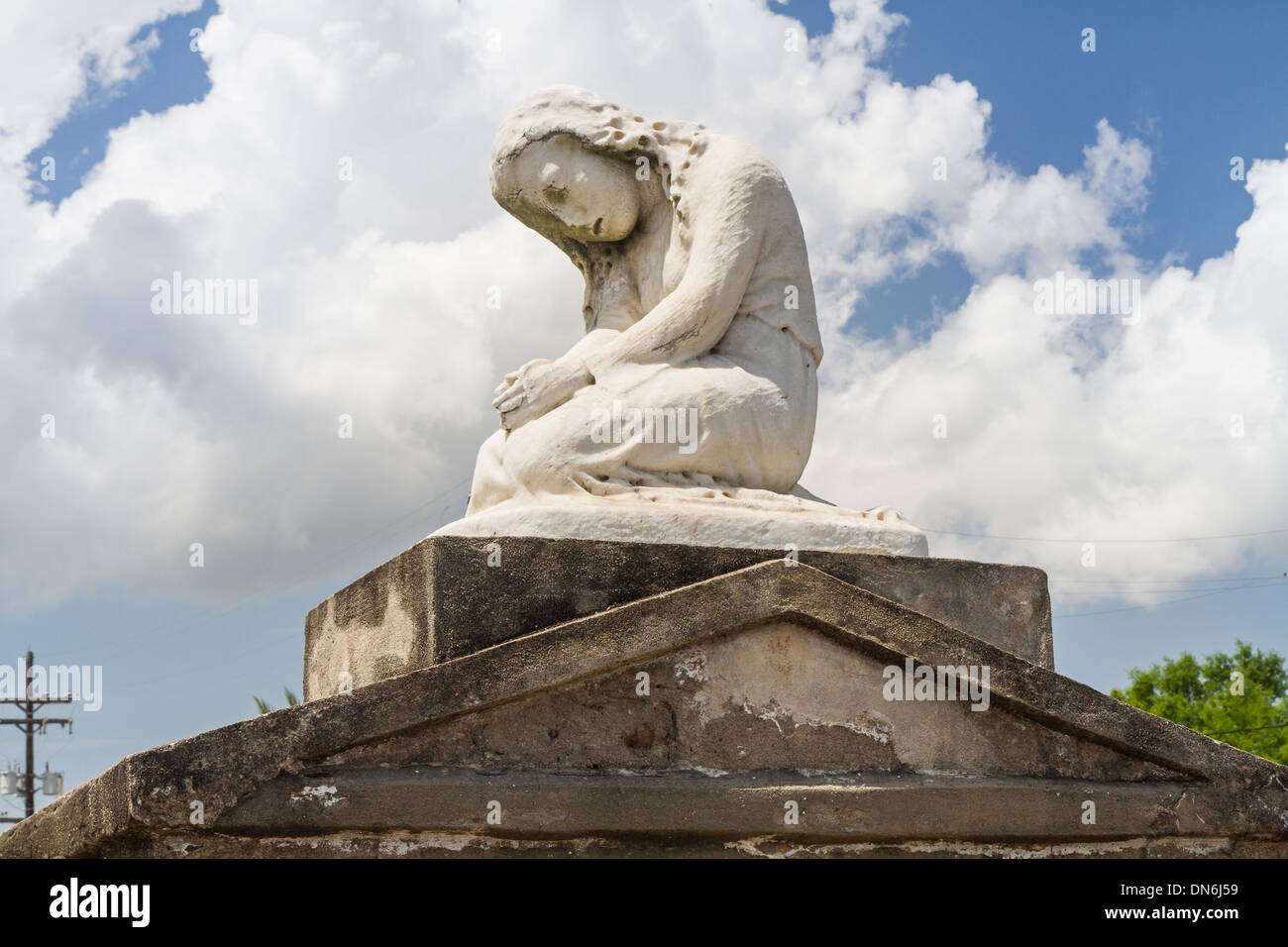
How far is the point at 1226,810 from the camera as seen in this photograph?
18.5 feet

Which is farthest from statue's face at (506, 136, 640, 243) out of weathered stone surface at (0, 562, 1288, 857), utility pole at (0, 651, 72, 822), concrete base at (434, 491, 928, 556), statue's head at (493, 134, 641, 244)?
utility pole at (0, 651, 72, 822)

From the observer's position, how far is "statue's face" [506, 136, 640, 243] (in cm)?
682

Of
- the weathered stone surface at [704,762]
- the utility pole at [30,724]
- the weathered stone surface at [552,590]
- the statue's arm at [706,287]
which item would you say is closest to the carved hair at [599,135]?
the statue's arm at [706,287]

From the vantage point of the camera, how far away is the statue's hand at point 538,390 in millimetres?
6105

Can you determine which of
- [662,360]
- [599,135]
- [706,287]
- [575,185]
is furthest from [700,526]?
[599,135]

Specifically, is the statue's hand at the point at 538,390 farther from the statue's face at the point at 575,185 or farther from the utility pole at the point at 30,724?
the utility pole at the point at 30,724

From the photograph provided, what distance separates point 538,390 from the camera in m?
6.11

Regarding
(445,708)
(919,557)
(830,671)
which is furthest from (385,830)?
(919,557)

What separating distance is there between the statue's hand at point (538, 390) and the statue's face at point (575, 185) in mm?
1054

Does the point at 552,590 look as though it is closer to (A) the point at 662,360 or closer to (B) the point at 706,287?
(A) the point at 662,360

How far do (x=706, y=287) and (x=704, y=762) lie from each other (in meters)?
2.22

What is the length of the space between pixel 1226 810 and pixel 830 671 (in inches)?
68.4
